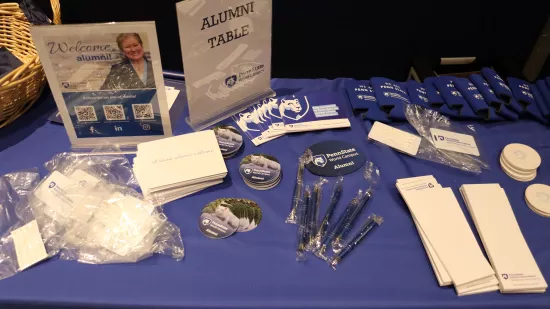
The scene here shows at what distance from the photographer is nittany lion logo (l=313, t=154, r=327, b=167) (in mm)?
1035

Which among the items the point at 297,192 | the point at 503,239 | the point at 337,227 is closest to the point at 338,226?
the point at 337,227

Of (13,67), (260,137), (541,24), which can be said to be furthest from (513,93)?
(13,67)

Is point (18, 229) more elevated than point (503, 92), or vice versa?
point (503, 92)

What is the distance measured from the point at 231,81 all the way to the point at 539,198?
0.75m

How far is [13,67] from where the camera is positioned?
3.54ft

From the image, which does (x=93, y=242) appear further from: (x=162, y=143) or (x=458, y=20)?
(x=458, y=20)

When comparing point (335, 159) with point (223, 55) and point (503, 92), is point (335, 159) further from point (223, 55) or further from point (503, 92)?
point (503, 92)

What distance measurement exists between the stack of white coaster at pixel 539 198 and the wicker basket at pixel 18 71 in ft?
3.74

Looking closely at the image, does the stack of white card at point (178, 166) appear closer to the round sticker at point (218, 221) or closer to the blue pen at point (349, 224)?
the round sticker at point (218, 221)

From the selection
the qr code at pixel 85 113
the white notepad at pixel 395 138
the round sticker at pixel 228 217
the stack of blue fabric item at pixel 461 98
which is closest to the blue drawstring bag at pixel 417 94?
the stack of blue fabric item at pixel 461 98

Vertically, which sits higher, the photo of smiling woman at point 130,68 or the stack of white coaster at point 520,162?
the photo of smiling woman at point 130,68

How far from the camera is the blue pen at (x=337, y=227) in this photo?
2.89ft

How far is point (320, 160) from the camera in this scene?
1043mm

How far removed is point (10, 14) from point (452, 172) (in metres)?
1.20
